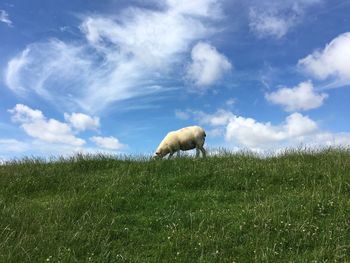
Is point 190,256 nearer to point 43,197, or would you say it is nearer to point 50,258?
point 50,258

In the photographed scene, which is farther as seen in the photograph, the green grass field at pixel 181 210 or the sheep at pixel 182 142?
the sheep at pixel 182 142

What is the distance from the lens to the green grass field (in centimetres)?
911

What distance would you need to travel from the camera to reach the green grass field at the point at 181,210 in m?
9.11

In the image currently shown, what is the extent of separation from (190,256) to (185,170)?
598 cm

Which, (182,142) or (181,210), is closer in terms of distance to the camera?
(181,210)

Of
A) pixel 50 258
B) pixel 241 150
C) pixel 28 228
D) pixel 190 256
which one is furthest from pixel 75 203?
pixel 241 150

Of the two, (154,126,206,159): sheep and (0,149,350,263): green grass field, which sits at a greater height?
(154,126,206,159): sheep

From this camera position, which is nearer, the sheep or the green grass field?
the green grass field

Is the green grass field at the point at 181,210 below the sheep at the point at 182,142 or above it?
below

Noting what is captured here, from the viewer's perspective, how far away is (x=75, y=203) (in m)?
11.8

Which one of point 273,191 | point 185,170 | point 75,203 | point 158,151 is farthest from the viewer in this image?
point 158,151

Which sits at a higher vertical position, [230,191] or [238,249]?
[230,191]

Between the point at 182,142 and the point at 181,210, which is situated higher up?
the point at 182,142

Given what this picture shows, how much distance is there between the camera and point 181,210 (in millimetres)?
11445
